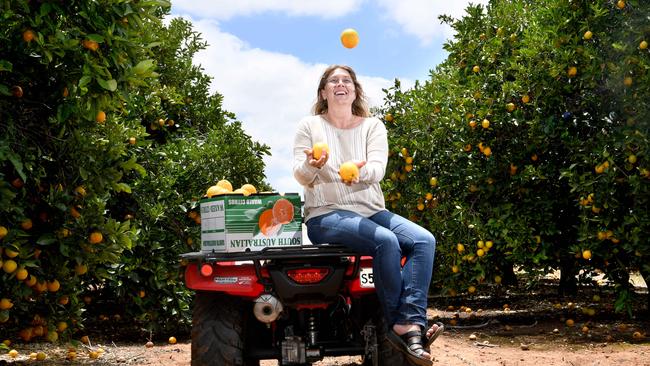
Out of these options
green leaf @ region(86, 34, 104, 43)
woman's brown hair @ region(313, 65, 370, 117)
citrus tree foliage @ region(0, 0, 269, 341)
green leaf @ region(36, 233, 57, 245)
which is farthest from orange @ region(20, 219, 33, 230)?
woman's brown hair @ region(313, 65, 370, 117)

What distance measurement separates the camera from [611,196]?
8109 mm

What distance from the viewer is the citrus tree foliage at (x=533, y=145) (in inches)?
320

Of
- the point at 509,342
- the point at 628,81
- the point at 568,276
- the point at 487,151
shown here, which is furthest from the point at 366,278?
the point at 568,276

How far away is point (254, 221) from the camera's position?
4785 mm

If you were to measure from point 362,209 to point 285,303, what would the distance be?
0.83 meters

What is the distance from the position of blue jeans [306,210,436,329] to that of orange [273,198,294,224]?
30 cm

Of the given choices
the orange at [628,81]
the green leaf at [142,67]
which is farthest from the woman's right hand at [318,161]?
the orange at [628,81]

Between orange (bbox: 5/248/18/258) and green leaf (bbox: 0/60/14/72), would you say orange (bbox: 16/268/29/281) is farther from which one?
green leaf (bbox: 0/60/14/72)

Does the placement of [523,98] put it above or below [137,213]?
above

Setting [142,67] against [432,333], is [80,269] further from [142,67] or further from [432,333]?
[432,333]

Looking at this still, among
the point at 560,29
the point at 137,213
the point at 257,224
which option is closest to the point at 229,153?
the point at 137,213

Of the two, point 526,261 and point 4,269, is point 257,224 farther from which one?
point 526,261

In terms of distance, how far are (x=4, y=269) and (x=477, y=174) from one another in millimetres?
5752

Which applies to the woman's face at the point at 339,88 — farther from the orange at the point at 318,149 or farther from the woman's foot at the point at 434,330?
the woman's foot at the point at 434,330
